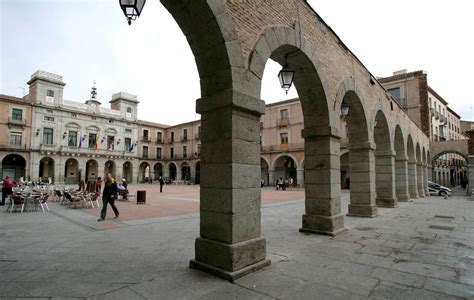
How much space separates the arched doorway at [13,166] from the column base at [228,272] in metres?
36.3

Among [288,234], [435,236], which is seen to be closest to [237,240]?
[288,234]

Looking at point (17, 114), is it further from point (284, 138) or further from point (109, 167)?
point (284, 138)

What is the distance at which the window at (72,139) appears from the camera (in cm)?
3412

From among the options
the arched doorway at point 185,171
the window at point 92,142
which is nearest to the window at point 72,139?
the window at point 92,142

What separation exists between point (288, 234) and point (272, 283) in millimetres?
2856

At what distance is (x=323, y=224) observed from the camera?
229 inches

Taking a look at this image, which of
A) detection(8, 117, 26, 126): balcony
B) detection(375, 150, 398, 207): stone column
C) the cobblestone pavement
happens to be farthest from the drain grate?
detection(8, 117, 26, 126): balcony

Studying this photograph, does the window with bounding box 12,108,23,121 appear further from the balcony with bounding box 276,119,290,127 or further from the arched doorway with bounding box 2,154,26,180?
the balcony with bounding box 276,119,290,127

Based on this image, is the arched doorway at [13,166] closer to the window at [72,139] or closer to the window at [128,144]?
the window at [72,139]

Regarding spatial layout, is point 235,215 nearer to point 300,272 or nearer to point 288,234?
point 300,272

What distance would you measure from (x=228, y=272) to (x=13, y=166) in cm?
3813

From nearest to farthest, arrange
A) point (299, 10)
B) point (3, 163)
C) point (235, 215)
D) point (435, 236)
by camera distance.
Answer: point (235, 215), point (299, 10), point (435, 236), point (3, 163)

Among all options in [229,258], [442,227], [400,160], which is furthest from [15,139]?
[442,227]

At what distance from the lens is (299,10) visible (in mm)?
5410
